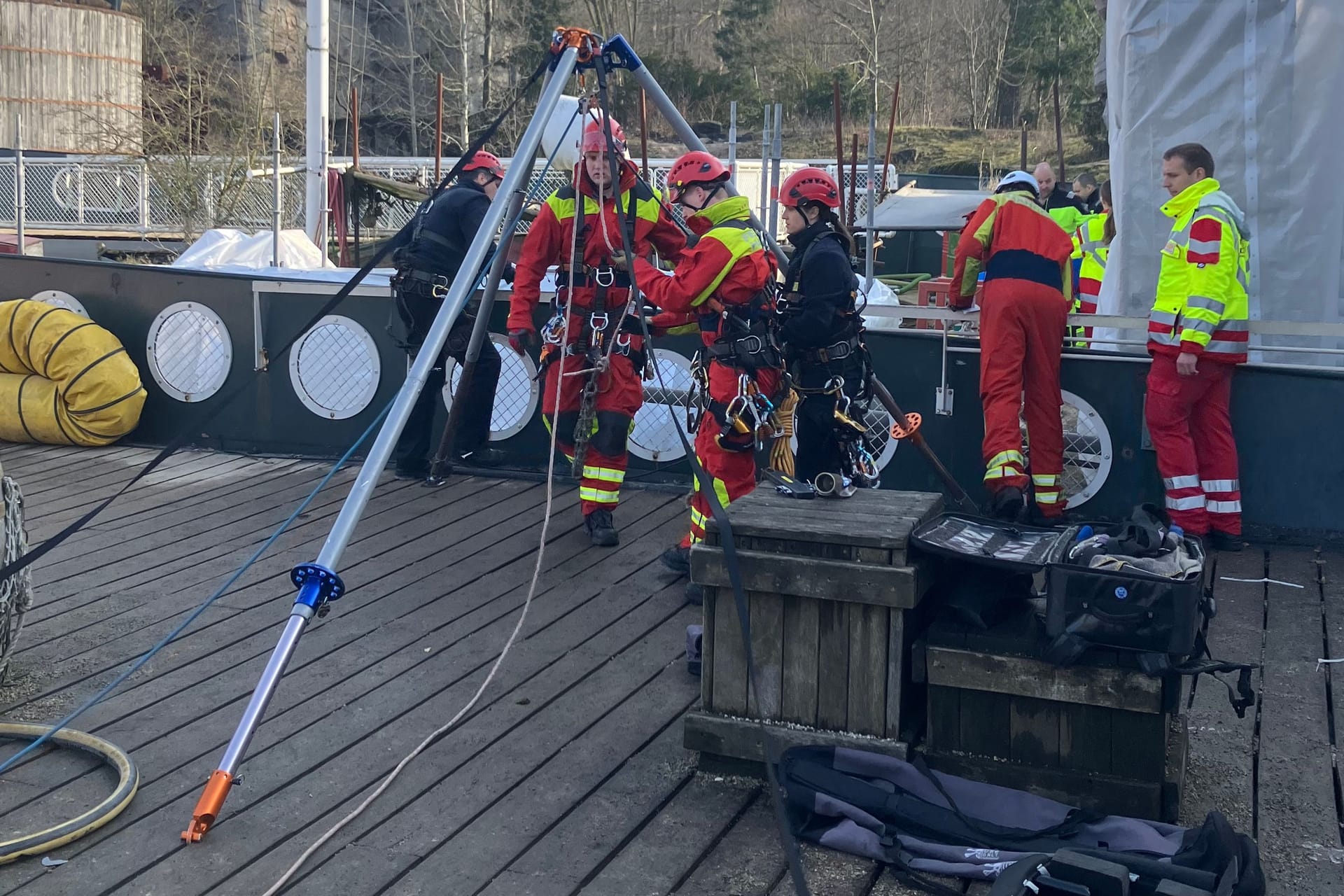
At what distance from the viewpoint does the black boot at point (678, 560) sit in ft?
19.3

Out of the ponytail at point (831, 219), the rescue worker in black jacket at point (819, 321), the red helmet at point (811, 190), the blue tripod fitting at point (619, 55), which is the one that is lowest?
the rescue worker in black jacket at point (819, 321)

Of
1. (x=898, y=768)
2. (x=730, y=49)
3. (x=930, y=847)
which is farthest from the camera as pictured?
(x=730, y=49)

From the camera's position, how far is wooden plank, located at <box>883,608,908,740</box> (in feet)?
11.9

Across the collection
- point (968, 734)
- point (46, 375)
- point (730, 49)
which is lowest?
point (968, 734)

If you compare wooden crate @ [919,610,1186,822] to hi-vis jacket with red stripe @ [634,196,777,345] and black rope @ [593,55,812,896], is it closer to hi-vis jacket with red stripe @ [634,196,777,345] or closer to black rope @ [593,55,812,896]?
black rope @ [593,55,812,896]

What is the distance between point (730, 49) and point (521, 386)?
1305 inches

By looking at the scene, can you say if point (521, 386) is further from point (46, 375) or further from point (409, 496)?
point (46, 375)

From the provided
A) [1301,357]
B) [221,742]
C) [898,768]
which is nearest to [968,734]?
[898,768]

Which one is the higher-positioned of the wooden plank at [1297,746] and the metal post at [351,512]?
the metal post at [351,512]

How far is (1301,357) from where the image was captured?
721 centimetres

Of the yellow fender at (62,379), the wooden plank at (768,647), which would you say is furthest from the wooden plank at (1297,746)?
the yellow fender at (62,379)

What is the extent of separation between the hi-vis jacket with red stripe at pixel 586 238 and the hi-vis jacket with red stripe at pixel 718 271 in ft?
1.87

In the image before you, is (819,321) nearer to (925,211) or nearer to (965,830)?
(965,830)

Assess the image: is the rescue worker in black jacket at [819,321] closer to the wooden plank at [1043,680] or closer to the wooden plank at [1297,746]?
the wooden plank at [1297,746]
